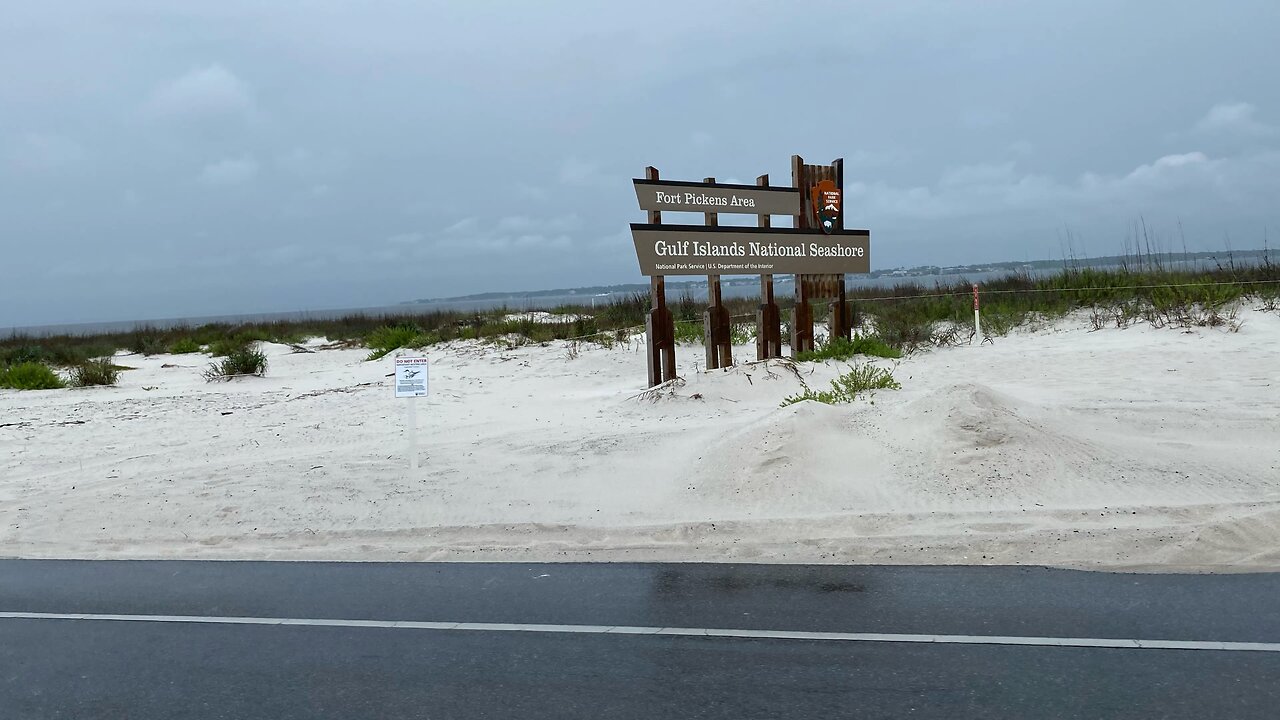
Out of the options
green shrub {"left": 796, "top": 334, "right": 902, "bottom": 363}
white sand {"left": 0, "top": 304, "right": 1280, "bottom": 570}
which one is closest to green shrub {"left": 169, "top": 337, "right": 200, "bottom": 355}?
white sand {"left": 0, "top": 304, "right": 1280, "bottom": 570}

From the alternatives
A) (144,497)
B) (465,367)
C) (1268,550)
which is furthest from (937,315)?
(144,497)

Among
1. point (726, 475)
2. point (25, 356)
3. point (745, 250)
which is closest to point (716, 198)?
point (745, 250)

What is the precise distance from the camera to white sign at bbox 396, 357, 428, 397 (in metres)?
9.19

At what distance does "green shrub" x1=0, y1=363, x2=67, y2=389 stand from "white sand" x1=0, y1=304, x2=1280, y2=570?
236 inches

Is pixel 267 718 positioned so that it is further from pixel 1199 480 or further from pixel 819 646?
pixel 1199 480

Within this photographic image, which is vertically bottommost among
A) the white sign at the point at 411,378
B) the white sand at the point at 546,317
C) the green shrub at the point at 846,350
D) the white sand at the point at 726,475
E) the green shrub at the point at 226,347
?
the white sand at the point at 726,475

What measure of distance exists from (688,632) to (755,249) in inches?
386

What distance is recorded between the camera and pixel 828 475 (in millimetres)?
8188

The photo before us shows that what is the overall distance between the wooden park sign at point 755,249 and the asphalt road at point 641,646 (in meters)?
7.53

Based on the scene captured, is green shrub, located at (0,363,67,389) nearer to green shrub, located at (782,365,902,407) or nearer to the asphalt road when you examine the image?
the asphalt road

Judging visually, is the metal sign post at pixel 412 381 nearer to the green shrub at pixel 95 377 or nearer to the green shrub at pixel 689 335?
the green shrub at pixel 689 335

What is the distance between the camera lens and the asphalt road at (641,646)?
3.99 meters

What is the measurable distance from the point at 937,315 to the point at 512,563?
15.5 m

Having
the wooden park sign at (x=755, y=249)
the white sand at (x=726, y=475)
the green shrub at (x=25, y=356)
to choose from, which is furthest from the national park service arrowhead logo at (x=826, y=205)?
the green shrub at (x=25, y=356)
